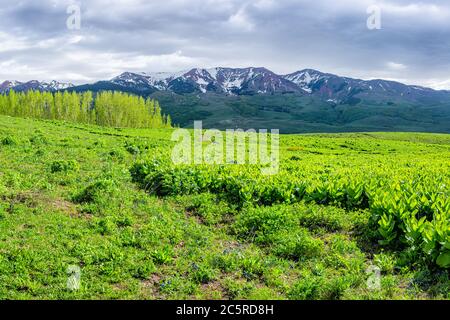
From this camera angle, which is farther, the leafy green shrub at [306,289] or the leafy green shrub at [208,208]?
the leafy green shrub at [208,208]

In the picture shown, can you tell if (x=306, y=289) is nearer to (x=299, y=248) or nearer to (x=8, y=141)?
(x=299, y=248)

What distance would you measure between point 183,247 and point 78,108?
380 feet

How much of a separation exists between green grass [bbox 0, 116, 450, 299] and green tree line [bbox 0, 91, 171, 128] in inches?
4180

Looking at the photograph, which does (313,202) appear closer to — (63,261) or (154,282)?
(154,282)

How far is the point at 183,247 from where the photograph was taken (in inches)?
505

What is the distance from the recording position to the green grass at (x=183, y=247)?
10031 mm

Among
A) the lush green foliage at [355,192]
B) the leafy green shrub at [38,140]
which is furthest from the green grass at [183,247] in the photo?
the leafy green shrub at [38,140]

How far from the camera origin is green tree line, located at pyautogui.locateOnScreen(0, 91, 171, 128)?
117188 millimetres

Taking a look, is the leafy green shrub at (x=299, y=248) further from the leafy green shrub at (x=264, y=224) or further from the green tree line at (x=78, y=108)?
the green tree line at (x=78, y=108)

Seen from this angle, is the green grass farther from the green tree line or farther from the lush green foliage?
the green tree line

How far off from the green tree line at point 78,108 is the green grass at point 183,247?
348ft

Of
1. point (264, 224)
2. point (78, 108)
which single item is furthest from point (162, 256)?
point (78, 108)

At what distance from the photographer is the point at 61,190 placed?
56.4ft
